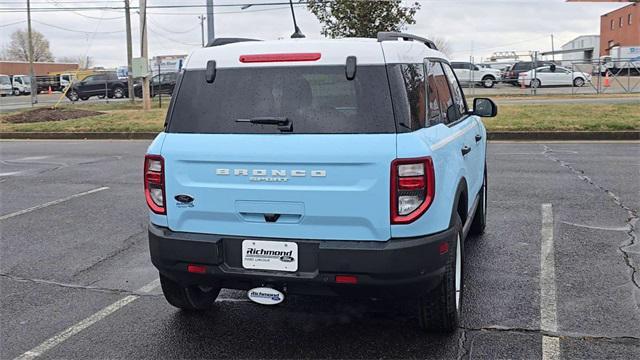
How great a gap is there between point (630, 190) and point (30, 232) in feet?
24.2

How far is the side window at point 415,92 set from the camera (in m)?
3.65

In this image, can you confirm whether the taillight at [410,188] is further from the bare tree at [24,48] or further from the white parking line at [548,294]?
the bare tree at [24,48]

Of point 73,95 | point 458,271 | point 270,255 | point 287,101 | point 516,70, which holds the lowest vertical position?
point 458,271

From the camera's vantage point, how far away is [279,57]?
12.4ft

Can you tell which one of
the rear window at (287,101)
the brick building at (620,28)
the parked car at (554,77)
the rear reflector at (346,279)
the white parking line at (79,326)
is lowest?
the white parking line at (79,326)

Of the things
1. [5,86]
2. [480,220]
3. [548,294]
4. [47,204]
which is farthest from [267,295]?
[5,86]

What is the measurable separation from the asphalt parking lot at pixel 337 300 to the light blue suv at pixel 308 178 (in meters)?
0.42

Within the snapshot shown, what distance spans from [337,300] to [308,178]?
1.49m

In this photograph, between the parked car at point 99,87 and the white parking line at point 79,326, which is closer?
the white parking line at point 79,326

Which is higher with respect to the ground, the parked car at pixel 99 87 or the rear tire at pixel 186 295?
Answer: the parked car at pixel 99 87

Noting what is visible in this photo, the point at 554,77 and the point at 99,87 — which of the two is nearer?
the point at 554,77

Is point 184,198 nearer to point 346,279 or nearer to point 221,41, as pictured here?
point 346,279

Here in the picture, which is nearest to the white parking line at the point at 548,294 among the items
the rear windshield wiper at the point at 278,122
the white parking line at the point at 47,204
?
the rear windshield wiper at the point at 278,122

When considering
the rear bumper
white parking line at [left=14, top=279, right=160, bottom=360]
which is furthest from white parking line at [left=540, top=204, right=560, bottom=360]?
white parking line at [left=14, top=279, right=160, bottom=360]
